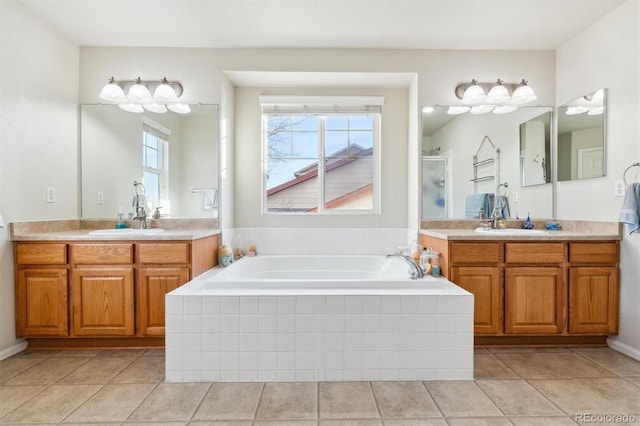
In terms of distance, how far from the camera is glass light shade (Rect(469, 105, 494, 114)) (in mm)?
2889

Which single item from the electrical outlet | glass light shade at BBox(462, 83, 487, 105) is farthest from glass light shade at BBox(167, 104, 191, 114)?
glass light shade at BBox(462, 83, 487, 105)

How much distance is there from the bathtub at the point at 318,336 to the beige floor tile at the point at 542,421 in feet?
1.22

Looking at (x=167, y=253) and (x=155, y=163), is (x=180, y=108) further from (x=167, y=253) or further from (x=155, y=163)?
(x=167, y=253)

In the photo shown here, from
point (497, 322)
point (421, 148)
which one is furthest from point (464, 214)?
point (497, 322)

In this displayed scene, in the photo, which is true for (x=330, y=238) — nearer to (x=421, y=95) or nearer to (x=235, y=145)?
(x=235, y=145)

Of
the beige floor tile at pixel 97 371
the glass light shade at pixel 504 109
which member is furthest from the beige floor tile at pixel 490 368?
the beige floor tile at pixel 97 371

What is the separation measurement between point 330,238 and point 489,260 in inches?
53.7

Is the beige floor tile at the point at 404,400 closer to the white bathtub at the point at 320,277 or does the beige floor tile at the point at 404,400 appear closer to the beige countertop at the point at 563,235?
the white bathtub at the point at 320,277

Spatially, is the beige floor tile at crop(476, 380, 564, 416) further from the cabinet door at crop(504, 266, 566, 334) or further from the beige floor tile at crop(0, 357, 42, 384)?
the beige floor tile at crop(0, 357, 42, 384)

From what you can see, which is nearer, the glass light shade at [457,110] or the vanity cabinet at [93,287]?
the vanity cabinet at [93,287]

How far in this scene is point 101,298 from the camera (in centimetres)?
227

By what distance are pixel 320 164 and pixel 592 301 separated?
2.34 m

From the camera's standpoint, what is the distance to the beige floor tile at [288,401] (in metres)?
1.59

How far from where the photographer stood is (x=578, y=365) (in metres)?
2.09
